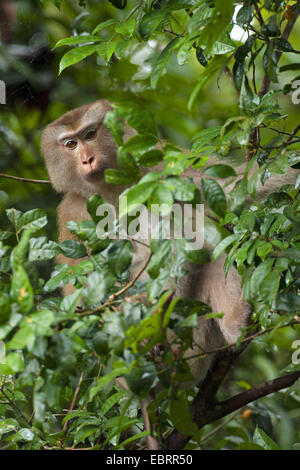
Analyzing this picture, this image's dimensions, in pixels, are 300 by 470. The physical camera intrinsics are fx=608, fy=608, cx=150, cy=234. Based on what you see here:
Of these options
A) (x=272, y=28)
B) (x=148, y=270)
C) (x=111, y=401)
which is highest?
(x=272, y=28)

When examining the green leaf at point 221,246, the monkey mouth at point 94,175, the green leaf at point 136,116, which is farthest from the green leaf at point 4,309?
the monkey mouth at point 94,175

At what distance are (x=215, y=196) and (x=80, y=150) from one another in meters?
1.85

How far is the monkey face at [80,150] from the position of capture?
327cm

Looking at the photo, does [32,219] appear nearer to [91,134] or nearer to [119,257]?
[119,257]

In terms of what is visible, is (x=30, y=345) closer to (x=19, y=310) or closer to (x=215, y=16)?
(x=19, y=310)

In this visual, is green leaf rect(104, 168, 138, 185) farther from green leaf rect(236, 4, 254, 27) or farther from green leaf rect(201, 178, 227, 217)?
green leaf rect(236, 4, 254, 27)

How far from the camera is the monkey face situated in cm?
327

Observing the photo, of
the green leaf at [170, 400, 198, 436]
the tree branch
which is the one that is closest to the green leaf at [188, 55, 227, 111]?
the green leaf at [170, 400, 198, 436]

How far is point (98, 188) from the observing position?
335cm

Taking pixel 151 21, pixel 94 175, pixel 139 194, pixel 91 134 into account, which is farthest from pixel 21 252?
pixel 91 134

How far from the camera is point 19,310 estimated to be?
5.00 ft

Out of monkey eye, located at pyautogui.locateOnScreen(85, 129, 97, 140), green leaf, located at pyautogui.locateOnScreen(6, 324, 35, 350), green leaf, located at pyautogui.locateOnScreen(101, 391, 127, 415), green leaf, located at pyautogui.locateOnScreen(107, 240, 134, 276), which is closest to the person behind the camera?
green leaf, located at pyautogui.locateOnScreen(6, 324, 35, 350)

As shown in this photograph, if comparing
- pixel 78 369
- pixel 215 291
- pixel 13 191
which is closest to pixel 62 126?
pixel 13 191
